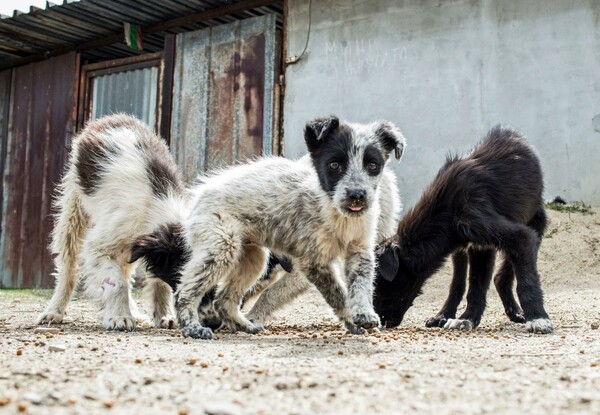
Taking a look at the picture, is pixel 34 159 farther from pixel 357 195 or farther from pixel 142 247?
pixel 357 195

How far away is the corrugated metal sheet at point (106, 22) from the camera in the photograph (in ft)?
36.8

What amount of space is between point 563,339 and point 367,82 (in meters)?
6.54

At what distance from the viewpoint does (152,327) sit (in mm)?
6230

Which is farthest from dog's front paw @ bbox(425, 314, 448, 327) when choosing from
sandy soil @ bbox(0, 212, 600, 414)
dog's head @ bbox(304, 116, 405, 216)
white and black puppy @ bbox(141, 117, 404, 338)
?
dog's head @ bbox(304, 116, 405, 216)

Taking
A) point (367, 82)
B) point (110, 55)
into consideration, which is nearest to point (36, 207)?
point (110, 55)

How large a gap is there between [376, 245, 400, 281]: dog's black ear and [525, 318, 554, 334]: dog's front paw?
109cm

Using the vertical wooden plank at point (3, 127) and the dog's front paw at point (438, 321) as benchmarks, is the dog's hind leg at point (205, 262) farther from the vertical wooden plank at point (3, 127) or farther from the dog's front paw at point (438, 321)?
the vertical wooden plank at point (3, 127)

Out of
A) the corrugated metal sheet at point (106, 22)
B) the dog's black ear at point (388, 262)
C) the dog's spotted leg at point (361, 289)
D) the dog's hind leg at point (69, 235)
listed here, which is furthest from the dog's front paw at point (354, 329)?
the corrugated metal sheet at point (106, 22)

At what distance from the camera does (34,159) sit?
13.5m

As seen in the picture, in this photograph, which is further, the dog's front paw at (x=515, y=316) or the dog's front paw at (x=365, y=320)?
the dog's front paw at (x=515, y=316)

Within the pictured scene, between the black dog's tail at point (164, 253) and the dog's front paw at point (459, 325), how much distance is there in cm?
218

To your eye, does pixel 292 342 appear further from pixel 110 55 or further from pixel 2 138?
pixel 2 138

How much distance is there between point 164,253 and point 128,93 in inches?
302

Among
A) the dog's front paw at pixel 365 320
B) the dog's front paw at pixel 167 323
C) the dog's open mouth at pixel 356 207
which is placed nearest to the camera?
the dog's front paw at pixel 365 320
